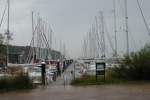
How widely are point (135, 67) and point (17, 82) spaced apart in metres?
9.01

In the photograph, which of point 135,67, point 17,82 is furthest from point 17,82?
point 135,67

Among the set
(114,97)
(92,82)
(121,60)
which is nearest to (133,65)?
(121,60)

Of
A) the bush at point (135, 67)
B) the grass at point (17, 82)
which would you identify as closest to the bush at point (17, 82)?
the grass at point (17, 82)

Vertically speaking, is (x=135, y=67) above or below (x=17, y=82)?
above

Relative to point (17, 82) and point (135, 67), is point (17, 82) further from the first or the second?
point (135, 67)

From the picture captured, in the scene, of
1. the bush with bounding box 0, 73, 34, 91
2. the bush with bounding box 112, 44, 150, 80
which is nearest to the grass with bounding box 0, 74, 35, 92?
the bush with bounding box 0, 73, 34, 91

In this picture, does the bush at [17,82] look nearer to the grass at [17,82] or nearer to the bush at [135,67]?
the grass at [17,82]

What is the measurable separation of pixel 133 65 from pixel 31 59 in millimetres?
37283

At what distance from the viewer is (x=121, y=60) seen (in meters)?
31.2

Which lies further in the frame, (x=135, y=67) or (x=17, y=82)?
(x=135, y=67)

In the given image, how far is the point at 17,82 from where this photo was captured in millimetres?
27109

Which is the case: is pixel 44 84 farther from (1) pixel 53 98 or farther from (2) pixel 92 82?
(1) pixel 53 98

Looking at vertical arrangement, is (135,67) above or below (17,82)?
above

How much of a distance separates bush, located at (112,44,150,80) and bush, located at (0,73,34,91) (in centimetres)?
748
